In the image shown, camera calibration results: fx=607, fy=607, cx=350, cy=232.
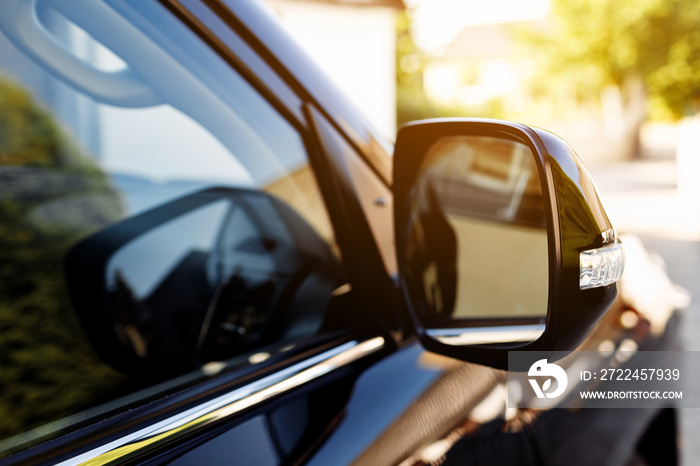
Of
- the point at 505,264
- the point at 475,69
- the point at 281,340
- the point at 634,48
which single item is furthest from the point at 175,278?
the point at 475,69

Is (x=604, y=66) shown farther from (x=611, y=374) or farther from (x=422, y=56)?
(x=611, y=374)

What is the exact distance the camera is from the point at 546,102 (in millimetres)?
33656

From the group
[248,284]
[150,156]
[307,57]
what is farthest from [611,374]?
[150,156]

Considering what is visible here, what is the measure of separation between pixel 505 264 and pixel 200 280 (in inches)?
43.0

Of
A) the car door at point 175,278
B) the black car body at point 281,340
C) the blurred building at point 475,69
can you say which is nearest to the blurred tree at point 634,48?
the blurred building at point 475,69

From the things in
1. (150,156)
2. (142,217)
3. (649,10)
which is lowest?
(142,217)

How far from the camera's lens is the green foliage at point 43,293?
1932 mm

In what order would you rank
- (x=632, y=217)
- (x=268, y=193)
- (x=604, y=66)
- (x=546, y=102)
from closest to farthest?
(x=268, y=193)
(x=632, y=217)
(x=604, y=66)
(x=546, y=102)

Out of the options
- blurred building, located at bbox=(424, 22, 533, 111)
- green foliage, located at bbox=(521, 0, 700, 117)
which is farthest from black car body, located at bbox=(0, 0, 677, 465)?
blurred building, located at bbox=(424, 22, 533, 111)

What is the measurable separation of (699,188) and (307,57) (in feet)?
38.8

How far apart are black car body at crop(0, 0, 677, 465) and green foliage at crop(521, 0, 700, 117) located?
2657 cm

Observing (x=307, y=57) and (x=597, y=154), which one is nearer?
(x=307, y=57)

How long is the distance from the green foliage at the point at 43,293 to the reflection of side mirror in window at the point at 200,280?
19 cm

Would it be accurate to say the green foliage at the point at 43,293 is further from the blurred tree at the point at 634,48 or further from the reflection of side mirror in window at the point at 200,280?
the blurred tree at the point at 634,48
